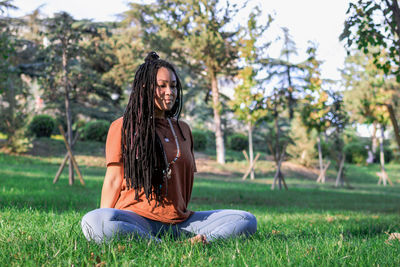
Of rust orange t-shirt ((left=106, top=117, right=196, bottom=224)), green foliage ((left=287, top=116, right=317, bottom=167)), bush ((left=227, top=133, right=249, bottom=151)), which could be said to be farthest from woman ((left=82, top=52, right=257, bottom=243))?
bush ((left=227, top=133, right=249, bottom=151))

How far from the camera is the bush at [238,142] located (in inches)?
1398

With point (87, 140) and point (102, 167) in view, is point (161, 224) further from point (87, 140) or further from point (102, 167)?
point (87, 140)

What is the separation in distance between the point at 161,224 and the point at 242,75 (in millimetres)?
14950

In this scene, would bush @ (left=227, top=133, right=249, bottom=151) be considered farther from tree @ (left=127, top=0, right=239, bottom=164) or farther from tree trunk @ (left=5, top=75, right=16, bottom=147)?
tree trunk @ (left=5, top=75, right=16, bottom=147)

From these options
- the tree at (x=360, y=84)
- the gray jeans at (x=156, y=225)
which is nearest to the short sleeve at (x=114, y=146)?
the gray jeans at (x=156, y=225)

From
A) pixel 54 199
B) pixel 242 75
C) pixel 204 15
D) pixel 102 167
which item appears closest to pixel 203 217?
pixel 54 199

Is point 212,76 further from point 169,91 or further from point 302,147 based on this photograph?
point 169,91

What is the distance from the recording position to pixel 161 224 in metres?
3.58

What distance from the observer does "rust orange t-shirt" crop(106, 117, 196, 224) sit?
357 cm

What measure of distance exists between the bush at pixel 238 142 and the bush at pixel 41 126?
48.5 feet

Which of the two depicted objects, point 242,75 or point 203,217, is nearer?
point 203,217

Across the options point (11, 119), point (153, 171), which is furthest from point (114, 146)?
point (11, 119)

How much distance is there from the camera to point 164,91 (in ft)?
12.0

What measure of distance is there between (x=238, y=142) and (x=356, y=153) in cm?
1056
